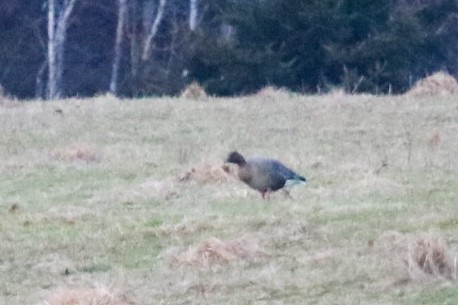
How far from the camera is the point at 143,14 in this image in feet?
127

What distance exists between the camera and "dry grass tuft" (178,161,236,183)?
14.4m

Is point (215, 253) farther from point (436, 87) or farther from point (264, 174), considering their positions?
point (436, 87)

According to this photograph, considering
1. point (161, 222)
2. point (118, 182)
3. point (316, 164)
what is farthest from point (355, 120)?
point (161, 222)

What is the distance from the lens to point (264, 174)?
1288 centimetres

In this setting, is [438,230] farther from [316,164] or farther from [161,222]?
[316,164]

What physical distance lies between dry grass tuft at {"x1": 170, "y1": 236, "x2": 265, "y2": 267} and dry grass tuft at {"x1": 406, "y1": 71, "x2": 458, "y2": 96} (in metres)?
10.6

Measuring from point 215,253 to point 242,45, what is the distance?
68.4 feet

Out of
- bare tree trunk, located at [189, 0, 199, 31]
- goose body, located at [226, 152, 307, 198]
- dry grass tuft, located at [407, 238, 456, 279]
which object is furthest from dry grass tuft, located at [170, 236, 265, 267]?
bare tree trunk, located at [189, 0, 199, 31]

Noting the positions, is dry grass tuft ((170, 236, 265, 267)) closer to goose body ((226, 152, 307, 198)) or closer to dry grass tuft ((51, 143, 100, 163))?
goose body ((226, 152, 307, 198))

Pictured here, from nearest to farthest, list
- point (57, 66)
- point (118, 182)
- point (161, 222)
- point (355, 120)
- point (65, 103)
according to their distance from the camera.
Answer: point (161, 222), point (118, 182), point (355, 120), point (65, 103), point (57, 66)

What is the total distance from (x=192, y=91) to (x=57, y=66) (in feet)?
50.8

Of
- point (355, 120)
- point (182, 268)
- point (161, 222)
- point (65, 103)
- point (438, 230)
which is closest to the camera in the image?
point (182, 268)

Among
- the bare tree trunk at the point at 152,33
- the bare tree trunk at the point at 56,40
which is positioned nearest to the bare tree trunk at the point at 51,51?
the bare tree trunk at the point at 56,40

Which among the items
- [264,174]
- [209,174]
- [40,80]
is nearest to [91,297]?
[264,174]
